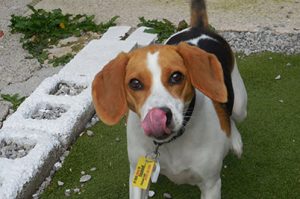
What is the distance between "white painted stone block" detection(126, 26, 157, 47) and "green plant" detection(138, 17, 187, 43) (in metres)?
0.08

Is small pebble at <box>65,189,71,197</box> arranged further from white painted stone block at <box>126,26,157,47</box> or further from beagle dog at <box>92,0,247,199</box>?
white painted stone block at <box>126,26,157,47</box>

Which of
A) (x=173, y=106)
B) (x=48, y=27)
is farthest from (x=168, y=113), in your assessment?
(x=48, y=27)

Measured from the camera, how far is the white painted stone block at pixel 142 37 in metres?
5.59

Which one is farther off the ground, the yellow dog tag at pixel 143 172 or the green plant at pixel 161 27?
the yellow dog tag at pixel 143 172

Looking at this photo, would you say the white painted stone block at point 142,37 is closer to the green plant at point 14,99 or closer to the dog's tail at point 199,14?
the green plant at point 14,99

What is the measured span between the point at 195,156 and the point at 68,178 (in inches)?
54.2

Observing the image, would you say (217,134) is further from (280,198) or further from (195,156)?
(280,198)

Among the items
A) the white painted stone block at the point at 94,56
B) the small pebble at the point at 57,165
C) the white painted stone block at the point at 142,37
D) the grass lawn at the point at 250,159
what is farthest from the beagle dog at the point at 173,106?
the white painted stone block at the point at 142,37

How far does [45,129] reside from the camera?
13.9 feet

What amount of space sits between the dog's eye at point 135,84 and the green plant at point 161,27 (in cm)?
320

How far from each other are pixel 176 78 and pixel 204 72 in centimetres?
16

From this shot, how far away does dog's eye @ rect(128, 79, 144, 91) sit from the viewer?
2.56 m

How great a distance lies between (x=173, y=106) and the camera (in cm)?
246

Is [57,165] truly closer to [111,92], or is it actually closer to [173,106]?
[111,92]
